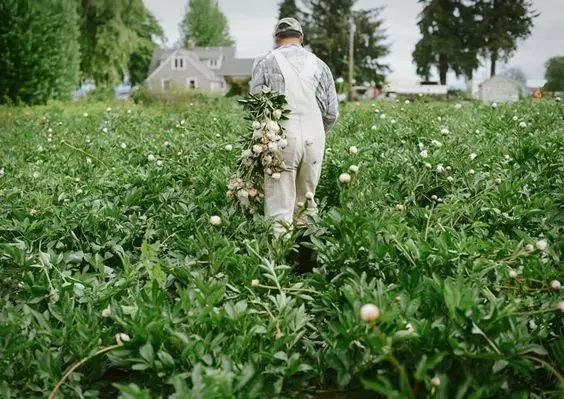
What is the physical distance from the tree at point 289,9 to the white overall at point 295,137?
48883mm

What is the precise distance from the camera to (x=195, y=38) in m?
70.9

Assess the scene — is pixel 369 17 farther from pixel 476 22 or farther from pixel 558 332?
pixel 558 332

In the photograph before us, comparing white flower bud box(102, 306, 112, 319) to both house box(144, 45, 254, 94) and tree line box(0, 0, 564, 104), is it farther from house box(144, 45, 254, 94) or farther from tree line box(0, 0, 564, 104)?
house box(144, 45, 254, 94)

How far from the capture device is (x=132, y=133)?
7902 mm

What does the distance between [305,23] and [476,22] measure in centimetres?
1473

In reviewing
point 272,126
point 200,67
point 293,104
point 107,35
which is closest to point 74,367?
point 272,126

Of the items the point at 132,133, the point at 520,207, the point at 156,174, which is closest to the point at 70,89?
the point at 132,133

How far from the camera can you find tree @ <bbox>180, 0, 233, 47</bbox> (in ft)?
229

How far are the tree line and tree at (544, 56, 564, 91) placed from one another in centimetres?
6

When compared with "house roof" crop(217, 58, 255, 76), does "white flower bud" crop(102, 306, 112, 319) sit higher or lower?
lower

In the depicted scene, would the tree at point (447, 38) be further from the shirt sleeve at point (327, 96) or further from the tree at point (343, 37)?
the shirt sleeve at point (327, 96)

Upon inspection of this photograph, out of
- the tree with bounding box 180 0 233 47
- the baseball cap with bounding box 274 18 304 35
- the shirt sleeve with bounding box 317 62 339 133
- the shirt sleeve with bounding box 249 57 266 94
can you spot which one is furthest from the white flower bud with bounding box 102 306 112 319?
the tree with bounding box 180 0 233 47

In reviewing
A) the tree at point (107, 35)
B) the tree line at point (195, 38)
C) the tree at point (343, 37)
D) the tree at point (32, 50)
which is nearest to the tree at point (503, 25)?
the tree line at point (195, 38)

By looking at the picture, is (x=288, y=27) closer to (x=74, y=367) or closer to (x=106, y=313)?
(x=106, y=313)
